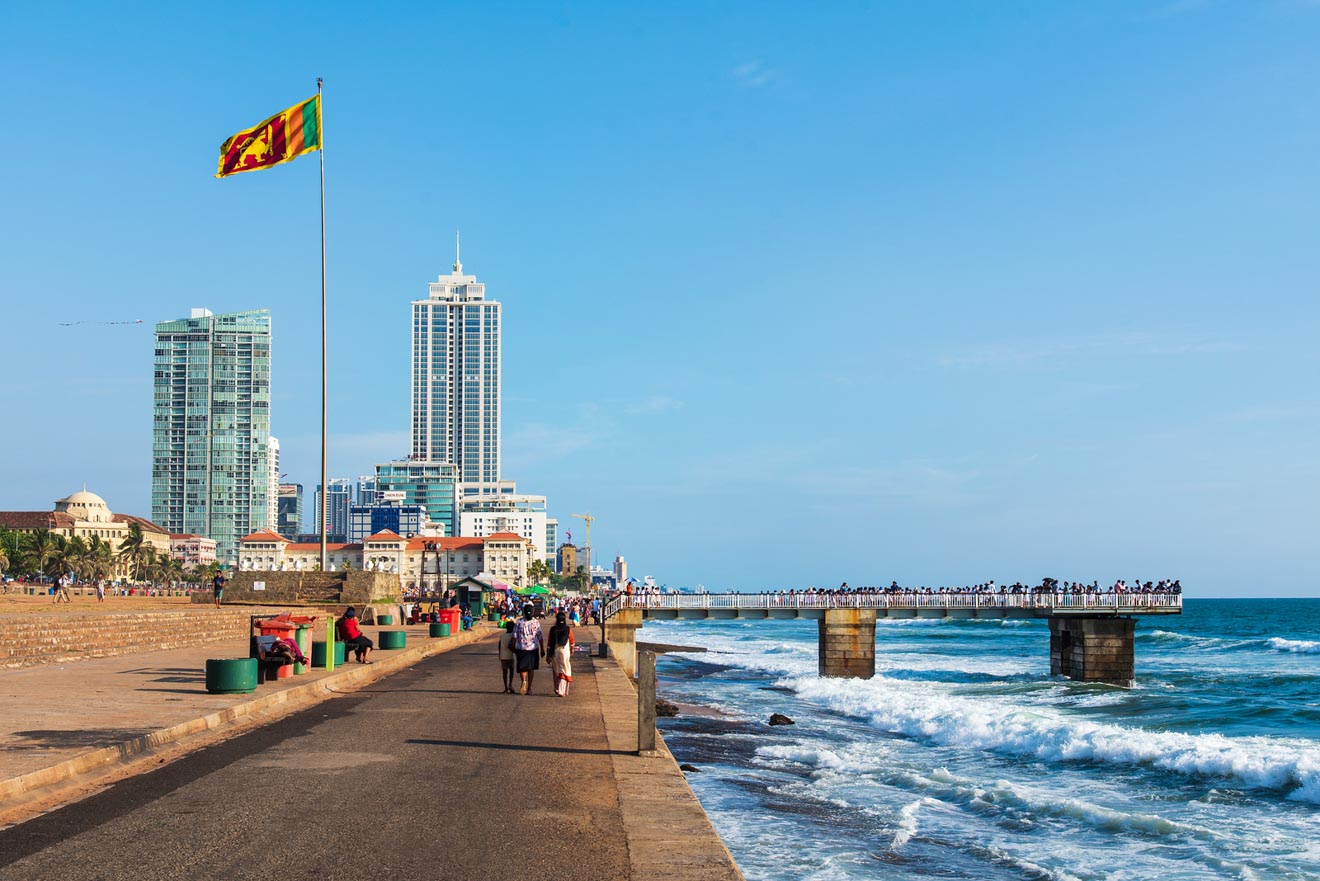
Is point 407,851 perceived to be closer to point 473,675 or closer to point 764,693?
point 473,675

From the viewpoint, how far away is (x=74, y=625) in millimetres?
25484

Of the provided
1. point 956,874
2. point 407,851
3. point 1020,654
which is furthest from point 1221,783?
point 1020,654

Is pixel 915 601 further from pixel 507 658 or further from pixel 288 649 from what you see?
pixel 288 649

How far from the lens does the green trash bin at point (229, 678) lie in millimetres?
18500

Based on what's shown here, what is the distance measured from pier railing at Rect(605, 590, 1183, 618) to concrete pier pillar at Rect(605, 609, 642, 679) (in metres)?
0.75

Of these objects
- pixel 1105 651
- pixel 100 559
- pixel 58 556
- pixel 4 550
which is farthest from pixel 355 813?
pixel 100 559

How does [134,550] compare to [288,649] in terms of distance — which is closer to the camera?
[288,649]

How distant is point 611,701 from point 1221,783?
1296 centimetres

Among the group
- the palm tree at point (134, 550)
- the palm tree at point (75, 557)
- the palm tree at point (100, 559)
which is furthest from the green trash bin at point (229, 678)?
the palm tree at point (134, 550)

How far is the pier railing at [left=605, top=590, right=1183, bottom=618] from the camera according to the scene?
53.7 metres

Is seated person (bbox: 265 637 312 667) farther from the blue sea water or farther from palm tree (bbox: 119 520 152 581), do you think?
palm tree (bbox: 119 520 152 581)

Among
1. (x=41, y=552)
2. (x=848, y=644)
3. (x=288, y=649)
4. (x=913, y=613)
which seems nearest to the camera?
(x=288, y=649)

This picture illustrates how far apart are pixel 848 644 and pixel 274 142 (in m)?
33.2

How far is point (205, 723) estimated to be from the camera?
1524 centimetres
